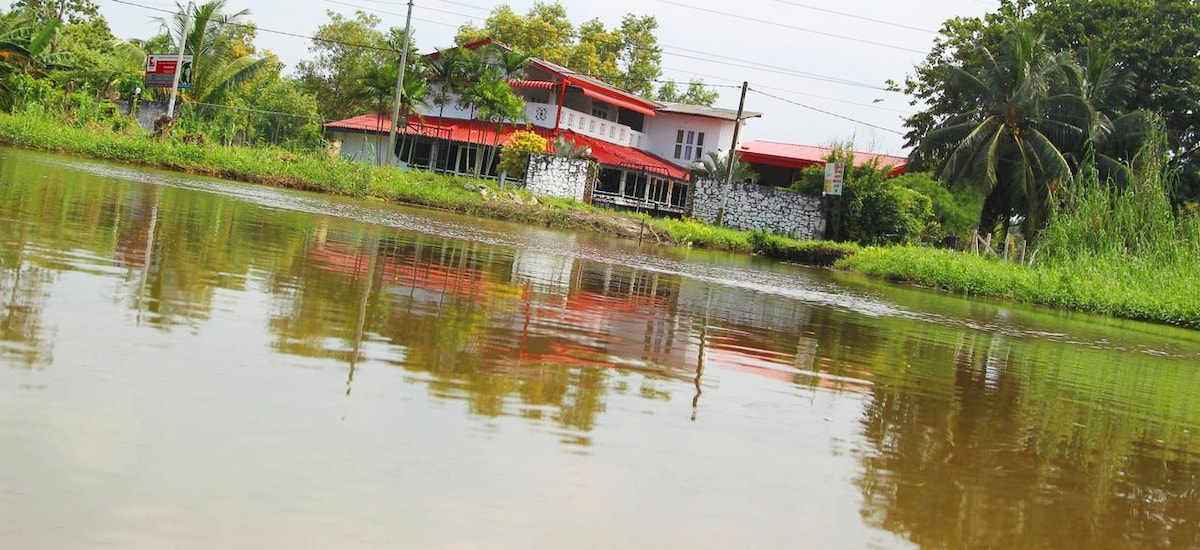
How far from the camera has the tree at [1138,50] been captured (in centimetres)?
4409

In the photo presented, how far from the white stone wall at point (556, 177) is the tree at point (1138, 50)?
14240mm

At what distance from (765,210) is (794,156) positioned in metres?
9.25

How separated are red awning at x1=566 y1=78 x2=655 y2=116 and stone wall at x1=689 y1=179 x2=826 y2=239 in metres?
8.00

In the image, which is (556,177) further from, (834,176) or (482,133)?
(834,176)

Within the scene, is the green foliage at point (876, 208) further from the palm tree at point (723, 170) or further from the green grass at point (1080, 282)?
the green grass at point (1080, 282)

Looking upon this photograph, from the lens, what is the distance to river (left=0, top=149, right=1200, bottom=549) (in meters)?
4.04

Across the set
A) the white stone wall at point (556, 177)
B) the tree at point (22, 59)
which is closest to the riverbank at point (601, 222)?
the tree at point (22, 59)

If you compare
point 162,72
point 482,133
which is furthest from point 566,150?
point 162,72

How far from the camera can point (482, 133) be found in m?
48.7

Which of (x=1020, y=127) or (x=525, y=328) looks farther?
(x=1020, y=127)

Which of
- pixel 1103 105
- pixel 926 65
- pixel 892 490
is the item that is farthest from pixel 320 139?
pixel 892 490

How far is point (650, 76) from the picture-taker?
69.6 meters

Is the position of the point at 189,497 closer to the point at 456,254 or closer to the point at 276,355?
the point at 276,355

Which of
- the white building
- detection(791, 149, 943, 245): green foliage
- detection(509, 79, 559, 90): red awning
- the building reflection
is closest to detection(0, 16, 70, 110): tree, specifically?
the white building
